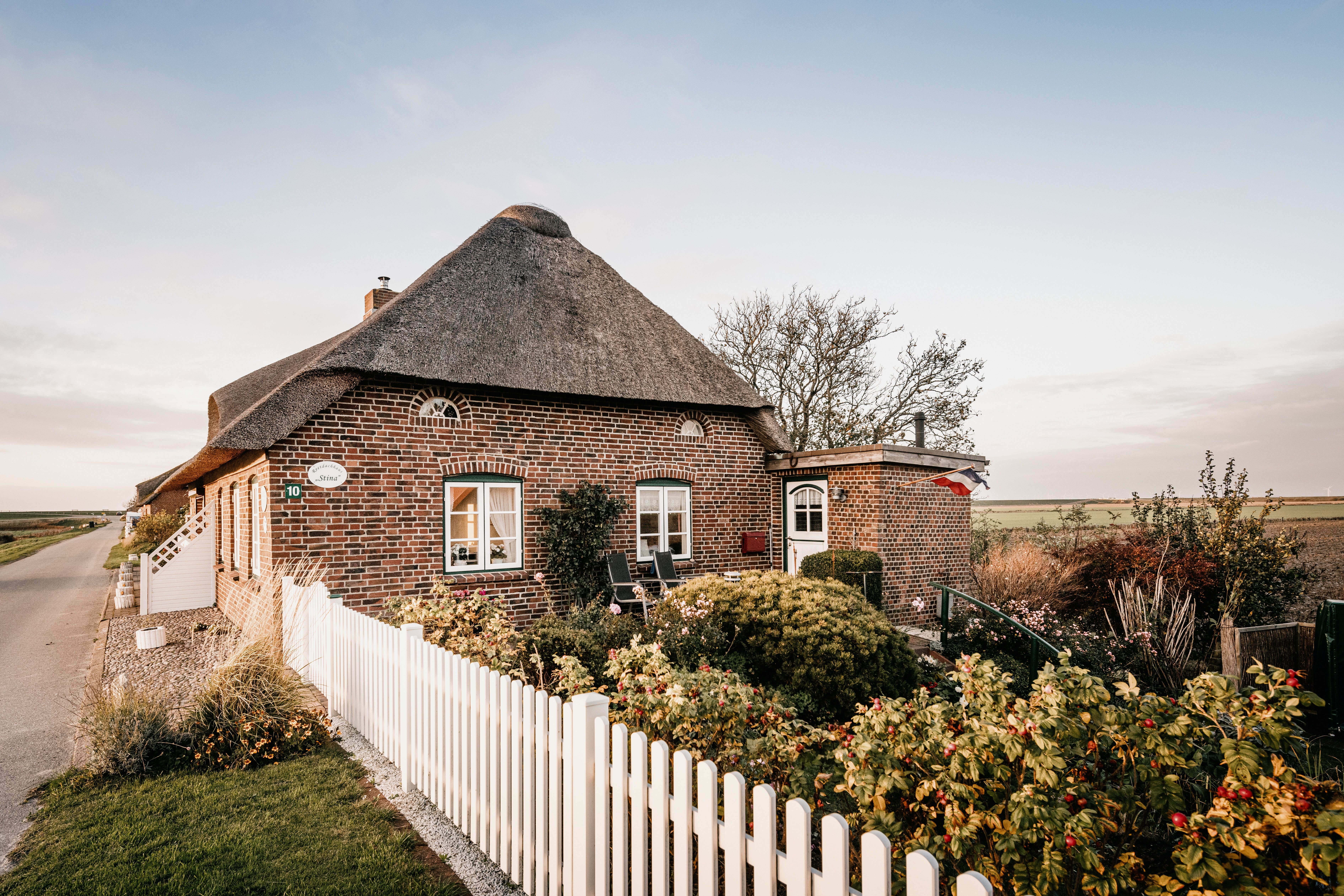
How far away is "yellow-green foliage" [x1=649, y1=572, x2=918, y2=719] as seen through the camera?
18.7 feet

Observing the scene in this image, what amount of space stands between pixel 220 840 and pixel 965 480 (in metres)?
9.89

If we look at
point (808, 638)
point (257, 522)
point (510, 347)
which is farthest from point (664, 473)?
point (257, 522)

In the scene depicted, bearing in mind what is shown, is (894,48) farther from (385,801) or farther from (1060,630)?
(385,801)

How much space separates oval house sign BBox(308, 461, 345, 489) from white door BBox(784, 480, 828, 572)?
7.08 metres

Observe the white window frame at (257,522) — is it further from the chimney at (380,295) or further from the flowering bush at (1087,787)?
the flowering bush at (1087,787)

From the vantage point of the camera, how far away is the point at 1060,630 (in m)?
8.14

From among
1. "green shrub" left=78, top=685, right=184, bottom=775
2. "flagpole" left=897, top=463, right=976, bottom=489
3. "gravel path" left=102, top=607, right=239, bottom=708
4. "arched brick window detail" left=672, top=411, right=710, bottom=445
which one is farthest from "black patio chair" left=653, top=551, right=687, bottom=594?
"green shrub" left=78, top=685, right=184, bottom=775

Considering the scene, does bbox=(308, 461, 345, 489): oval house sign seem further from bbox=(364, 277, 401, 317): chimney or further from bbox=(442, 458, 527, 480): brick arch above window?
bbox=(364, 277, 401, 317): chimney

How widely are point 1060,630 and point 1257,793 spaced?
24.8 ft

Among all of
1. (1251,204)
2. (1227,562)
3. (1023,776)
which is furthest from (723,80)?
(1227,562)

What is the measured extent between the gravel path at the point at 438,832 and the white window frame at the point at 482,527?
367 cm

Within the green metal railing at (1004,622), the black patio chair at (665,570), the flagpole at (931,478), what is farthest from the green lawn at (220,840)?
the flagpole at (931,478)

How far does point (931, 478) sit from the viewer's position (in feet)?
32.9

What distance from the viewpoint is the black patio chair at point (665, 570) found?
9641 mm
